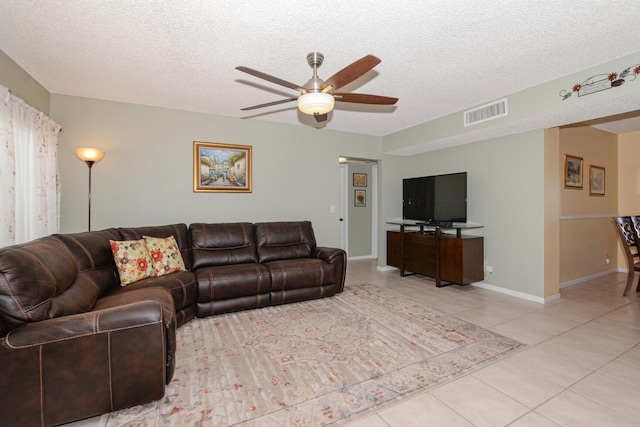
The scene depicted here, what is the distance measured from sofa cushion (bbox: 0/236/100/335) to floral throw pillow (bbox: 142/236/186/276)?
991mm

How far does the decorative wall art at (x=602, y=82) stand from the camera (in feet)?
7.89

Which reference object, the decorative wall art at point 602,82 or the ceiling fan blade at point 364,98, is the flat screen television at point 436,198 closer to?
the decorative wall art at point 602,82

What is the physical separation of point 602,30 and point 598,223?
4157mm

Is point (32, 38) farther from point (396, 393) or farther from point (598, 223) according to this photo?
point (598, 223)

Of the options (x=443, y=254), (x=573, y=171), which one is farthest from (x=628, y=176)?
(x=443, y=254)

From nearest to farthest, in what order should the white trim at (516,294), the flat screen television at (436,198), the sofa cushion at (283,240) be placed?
the white trim at (516,294)
the sofa cushion at (283,240)
the flat screen television at (436,198)

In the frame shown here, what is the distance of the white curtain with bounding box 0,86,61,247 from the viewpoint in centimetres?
230

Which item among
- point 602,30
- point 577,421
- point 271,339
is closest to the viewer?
point 577,421

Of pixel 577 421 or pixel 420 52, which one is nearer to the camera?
pixel 577 421

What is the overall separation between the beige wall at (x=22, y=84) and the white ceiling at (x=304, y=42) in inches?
3.0

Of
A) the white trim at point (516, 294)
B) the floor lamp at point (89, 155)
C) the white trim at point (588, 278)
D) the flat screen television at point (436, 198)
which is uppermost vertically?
the floor lamp at point (89, 155)

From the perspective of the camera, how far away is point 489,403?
1.75m

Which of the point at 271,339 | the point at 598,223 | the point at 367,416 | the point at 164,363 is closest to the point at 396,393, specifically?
the point at 367,416

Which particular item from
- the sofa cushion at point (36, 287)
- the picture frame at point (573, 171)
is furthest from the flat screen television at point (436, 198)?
the sofa cushion at point (36, 287)
